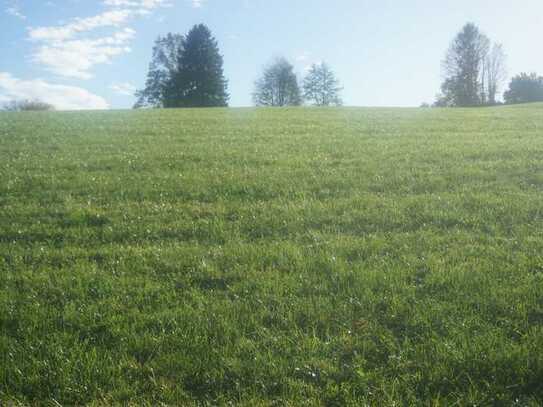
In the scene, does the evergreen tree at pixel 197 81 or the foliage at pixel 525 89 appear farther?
the foliage at pixel 525 89

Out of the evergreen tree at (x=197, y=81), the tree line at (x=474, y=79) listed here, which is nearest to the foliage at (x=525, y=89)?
the tree line at (x=474, y=79)

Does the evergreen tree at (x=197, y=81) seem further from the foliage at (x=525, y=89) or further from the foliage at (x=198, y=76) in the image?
the foliage at (x=525, y=89)

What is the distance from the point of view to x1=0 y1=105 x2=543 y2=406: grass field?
14.6 ft

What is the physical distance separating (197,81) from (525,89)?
63295 millimetres

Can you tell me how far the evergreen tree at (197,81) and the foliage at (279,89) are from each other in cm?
1825

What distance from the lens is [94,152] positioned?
16578mm

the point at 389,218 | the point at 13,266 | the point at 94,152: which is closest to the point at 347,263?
the point at 389,218

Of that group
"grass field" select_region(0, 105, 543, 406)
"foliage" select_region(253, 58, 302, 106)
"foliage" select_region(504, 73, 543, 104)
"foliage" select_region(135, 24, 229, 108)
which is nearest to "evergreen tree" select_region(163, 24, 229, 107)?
"foliage" select_region(135, 24, 229, 108)

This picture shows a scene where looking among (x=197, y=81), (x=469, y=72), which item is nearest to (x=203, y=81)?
(x=197, y=81)

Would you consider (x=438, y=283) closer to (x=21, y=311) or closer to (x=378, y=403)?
(x=378, y=403)

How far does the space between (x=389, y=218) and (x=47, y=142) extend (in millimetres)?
15800

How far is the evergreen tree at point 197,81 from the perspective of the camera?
83812mm

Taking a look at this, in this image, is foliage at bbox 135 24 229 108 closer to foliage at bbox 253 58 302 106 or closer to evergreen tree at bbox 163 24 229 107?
evergreen tree at bbox 163 24 229 107

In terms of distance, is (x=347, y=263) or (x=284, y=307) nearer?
(x=284, y=307)
